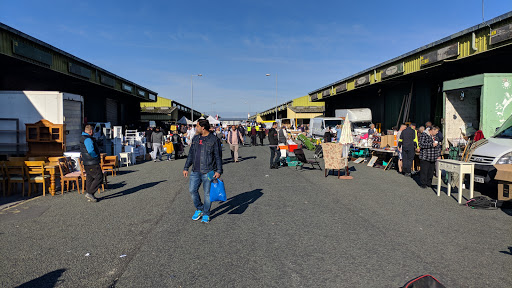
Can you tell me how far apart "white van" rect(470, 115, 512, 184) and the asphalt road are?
1179 millimetres

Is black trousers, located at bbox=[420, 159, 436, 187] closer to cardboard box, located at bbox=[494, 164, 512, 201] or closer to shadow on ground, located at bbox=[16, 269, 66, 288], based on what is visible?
cardboard box, located at bbox=[494, 164, 512, 201]

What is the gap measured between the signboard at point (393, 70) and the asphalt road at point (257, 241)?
14286 millimetres

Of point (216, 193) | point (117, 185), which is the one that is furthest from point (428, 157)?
point (117, 185)

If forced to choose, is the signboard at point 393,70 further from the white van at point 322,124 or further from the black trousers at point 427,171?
the black trousers at point 427,171

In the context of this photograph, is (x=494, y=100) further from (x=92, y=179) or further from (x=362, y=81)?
(x=362, y=81)

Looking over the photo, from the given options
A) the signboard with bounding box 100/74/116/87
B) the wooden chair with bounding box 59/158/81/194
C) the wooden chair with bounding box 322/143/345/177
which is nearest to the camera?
the wooden chair with bounding box 59/158/81/194

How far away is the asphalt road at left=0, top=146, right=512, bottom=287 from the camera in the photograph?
414 centimetres

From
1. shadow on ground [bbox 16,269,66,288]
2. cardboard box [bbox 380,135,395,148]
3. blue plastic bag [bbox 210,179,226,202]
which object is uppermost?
cardboard box [bbox 380,135,395,148]

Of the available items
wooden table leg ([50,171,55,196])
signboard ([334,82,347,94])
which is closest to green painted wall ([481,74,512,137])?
wooden table leg ([50,171,55,196])

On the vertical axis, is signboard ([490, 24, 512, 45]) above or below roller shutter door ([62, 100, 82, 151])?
above

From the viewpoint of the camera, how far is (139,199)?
28.8ft

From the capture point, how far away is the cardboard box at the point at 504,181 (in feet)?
25.3

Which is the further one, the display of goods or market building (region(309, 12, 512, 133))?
the display of goods

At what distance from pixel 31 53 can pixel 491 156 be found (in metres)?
17.0
